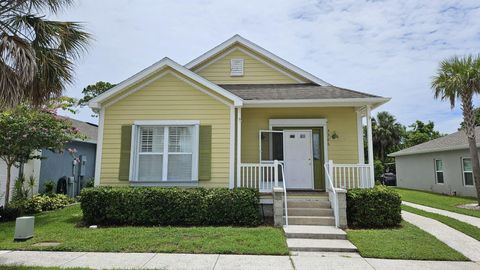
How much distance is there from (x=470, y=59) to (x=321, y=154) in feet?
27.0

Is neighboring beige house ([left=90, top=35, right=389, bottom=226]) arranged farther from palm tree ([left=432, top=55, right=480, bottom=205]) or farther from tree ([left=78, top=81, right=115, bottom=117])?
tree ([left=78, top=81, right=115, bottom=117])

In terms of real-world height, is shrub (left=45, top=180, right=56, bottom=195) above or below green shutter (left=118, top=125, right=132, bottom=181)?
below

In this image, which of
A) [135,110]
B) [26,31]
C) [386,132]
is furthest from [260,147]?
[386,132]

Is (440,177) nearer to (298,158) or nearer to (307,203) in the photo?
(298,158)

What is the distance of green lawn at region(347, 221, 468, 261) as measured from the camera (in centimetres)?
606

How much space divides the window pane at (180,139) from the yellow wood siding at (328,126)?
2.22 meters

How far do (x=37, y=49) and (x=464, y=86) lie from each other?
49.8 feet

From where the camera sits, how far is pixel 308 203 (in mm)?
9008

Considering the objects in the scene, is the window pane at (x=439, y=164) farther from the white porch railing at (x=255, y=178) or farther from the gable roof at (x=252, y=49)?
the white porch railing at (x=255, y=178)

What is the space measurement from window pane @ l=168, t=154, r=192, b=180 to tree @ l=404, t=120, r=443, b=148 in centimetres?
3336

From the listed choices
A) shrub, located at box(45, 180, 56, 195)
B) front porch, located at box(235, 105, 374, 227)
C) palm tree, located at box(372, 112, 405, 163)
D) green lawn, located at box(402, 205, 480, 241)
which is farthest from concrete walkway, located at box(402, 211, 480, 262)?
palm tree, located at box(372, 112, 405, 163)

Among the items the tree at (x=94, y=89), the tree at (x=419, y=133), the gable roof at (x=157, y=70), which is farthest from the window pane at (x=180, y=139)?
the tree at (x=419, y=133)

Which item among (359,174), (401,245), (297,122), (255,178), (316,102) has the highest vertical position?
(316,102)

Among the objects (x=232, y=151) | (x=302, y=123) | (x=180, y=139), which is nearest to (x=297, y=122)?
(x=302, y=123)
